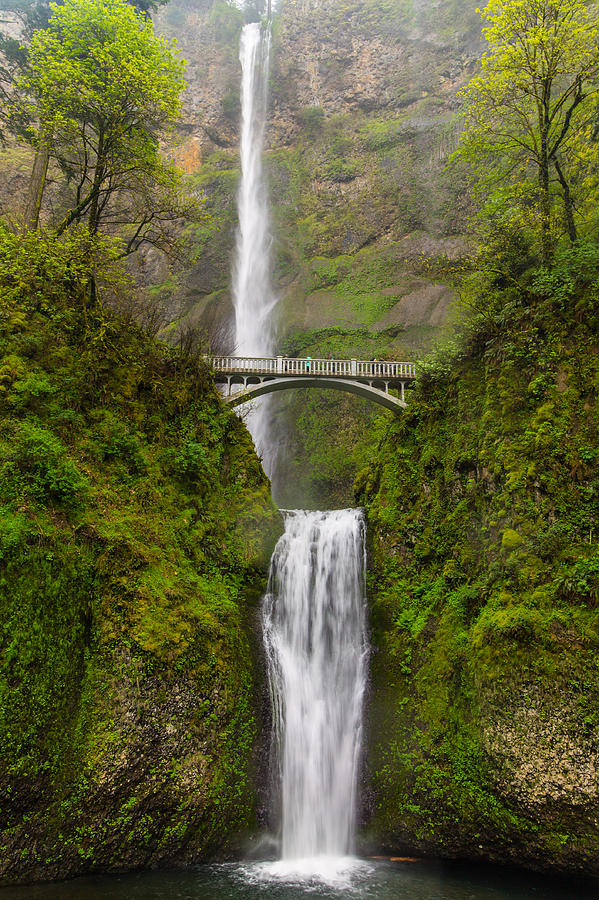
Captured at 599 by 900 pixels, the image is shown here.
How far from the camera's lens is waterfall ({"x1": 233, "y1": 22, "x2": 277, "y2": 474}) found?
88.5 ft

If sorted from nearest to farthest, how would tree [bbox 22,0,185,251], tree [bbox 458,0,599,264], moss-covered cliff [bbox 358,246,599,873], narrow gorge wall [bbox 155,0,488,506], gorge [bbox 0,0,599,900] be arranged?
1. gorge [bbox 0,0,599,900]
2. moss-covered cliff [bbox 358,246,599,873]
3. tree [bbox 458,0,599,264]
4. tree [bbox 22,0,185,251]
5. narrow gorge wall [bbox 155,0,488,506]

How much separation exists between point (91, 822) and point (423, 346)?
23189 millimetres

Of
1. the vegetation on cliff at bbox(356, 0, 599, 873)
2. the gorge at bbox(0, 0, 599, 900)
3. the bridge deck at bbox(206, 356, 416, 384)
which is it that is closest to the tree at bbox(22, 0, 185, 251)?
the gorge at bbox(0, 0, 599, 900)

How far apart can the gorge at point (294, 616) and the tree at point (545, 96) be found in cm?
69

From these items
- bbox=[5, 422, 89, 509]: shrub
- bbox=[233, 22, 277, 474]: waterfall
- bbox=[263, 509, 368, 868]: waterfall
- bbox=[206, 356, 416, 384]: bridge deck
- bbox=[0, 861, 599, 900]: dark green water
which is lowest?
bbox=[0, 861, 599, 900]: dark green water

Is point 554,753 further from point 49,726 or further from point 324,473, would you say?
point 324,473

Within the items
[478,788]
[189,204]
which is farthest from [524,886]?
[189,204]

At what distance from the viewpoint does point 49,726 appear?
6602mm

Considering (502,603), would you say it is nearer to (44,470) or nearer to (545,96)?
(44,470)

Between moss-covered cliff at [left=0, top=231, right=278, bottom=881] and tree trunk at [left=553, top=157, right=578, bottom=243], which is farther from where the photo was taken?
tree trunk at [left=553, top=157, right=578, bottom=243]

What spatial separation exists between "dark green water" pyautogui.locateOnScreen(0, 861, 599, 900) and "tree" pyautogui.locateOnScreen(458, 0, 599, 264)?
10.8 metres

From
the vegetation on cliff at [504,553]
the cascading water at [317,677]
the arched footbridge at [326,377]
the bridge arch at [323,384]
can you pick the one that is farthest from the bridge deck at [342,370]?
the cascading water at [317,677]

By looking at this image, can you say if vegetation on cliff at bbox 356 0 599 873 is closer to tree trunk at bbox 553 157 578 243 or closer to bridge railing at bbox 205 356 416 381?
tree trunk at bbox 553 157 578 243

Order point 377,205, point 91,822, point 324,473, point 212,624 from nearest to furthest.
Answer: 1. point 91,822
2. point 212,624
3. point 324,473
4. point 377,205
